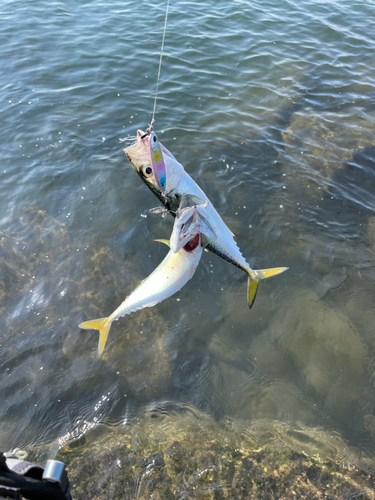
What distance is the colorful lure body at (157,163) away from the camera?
3.40m

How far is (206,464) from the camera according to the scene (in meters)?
4.16

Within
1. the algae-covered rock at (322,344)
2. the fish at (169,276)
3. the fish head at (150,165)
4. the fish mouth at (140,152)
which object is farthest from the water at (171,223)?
the fish mouth at (140,152)

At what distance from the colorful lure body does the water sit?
9.69ft

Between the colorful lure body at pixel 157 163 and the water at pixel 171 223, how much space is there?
2.95m

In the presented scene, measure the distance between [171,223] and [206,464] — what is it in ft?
15.0

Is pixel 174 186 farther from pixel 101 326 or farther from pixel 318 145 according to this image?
pixel 318 145

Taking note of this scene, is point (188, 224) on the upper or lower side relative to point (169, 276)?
upper

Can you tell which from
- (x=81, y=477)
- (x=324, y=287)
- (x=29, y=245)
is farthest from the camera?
(x=29, y=245)

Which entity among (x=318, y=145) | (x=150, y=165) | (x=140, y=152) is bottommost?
(x=318, y=145)

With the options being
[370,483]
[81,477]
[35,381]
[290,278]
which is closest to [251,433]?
[370,483]

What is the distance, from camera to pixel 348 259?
20.9 ft


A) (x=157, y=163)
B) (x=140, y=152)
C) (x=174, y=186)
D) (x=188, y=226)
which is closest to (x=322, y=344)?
(x=188, y=226)

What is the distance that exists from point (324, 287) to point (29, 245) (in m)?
6.01

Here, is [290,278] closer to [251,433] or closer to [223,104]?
[251,433]
